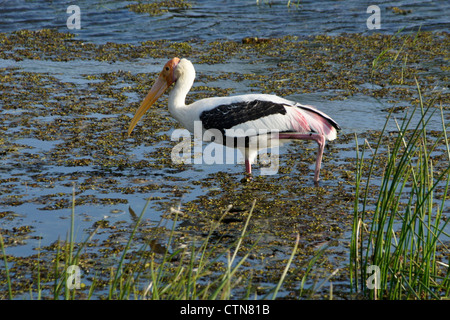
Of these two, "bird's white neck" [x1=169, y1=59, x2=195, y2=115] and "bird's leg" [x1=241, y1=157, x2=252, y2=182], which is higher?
"bird's white neck" [x1=169, y1=59, x2=195, y2=115]

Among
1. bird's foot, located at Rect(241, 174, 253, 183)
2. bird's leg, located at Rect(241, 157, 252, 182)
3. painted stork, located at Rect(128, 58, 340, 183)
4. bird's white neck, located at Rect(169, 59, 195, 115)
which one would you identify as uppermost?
bird's white neck, located at Rect(169, 59, 195, 115)

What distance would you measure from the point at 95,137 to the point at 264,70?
3.28 meters

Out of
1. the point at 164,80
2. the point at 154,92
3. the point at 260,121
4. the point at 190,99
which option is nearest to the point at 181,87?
the point at 164,80

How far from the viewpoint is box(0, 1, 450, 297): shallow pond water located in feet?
18.1

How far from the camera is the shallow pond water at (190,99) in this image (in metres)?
5.53

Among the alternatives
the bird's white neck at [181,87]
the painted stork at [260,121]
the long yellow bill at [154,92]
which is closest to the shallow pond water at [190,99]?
the long yellow bill at [154,92]

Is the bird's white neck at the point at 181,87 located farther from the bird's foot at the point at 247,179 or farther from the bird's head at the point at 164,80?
the bird's foot at the point at 247,179

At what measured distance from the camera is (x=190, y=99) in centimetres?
855

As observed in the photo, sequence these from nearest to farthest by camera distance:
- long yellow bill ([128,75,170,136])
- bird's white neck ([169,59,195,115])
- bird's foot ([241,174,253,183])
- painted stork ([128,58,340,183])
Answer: painted stork ([128,58,340,183]), bird's foot ([241,174,253,183]), bird's white neck ([169,59,195,115]), long yellow bill ([128,75,170,136])

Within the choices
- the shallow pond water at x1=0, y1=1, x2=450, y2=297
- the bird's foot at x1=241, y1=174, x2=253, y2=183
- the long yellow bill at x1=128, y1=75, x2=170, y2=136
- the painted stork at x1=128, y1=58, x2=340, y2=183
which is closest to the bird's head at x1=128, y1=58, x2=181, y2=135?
the long yellow bill at x1=128, y1=75, x2=170, y2=136

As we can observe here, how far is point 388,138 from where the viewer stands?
7.25 meters

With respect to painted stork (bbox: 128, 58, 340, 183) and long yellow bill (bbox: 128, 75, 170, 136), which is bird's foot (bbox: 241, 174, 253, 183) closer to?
painted stork (bbox: 128, 58, 340, 183)

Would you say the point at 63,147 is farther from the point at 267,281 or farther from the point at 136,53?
the point at 136,53

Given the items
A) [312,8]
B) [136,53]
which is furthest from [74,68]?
[312,8]
